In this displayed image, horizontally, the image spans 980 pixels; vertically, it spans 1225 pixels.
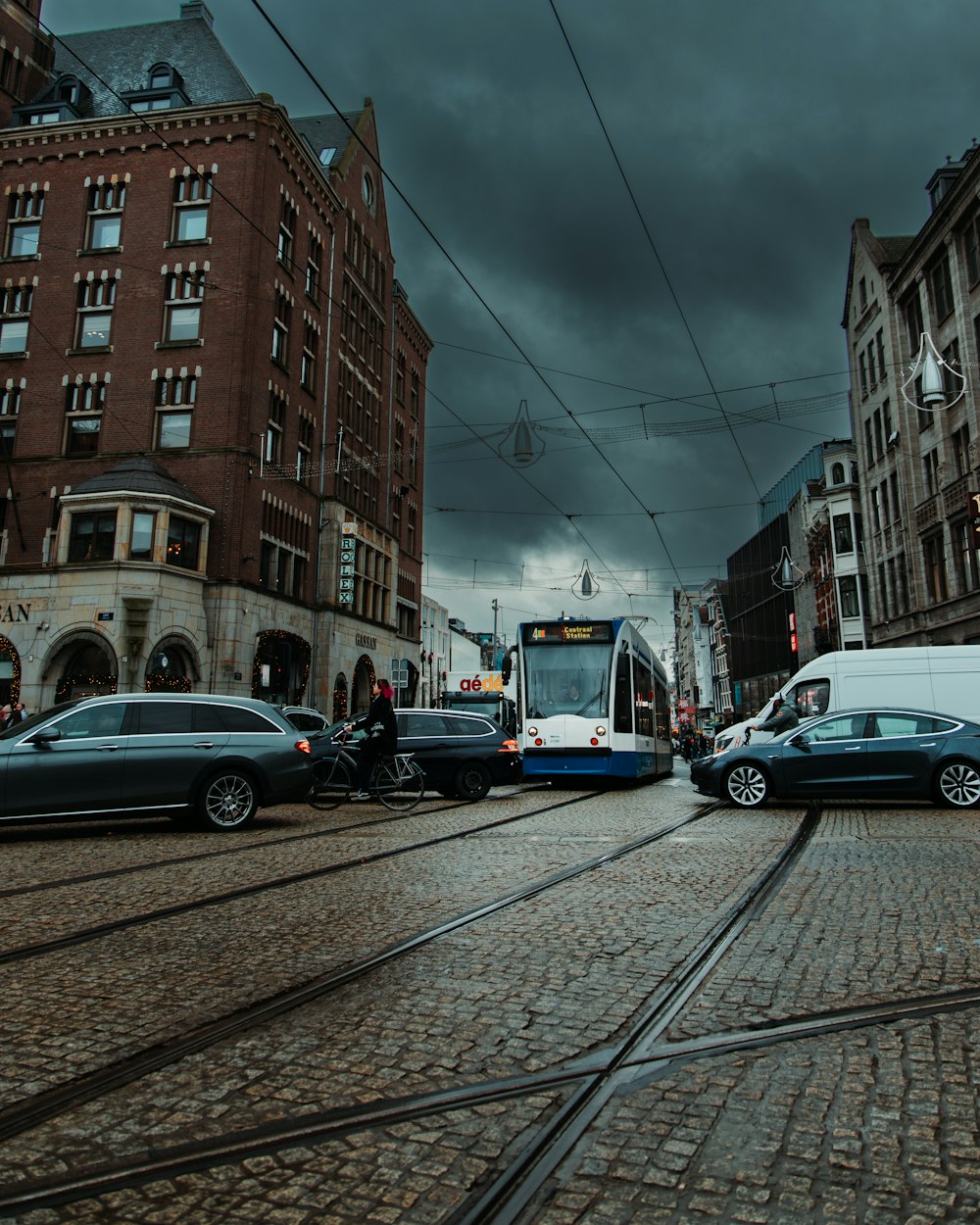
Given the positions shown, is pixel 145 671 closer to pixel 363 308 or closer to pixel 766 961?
pixel 363 308

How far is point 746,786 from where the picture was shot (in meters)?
14.4

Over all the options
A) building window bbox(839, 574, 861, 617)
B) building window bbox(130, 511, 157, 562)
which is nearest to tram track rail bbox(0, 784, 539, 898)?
building window bbox(130, 511, 157, 562)

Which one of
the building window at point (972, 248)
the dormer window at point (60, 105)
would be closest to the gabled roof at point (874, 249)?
the building window at point (972, 248)

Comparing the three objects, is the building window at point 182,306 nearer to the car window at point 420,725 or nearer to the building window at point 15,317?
the building window at point 15,317

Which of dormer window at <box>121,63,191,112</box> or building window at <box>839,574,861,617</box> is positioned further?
building window at <box>839,574,861,617</box>

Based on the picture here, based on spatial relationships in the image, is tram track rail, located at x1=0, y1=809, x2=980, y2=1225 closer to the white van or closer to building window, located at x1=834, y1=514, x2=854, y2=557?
the white van

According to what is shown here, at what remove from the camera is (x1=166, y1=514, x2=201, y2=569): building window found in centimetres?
3030

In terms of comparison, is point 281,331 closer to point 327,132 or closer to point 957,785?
point 327,132

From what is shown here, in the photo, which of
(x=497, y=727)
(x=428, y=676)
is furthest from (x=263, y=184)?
(x=428, y=676)

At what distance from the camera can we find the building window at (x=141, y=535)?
29.7m

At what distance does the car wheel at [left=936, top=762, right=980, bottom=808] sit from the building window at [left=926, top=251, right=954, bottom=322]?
2576 cm

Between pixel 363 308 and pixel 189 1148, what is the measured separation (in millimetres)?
44993

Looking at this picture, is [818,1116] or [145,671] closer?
[818,1116]

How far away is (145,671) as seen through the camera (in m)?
28.7
